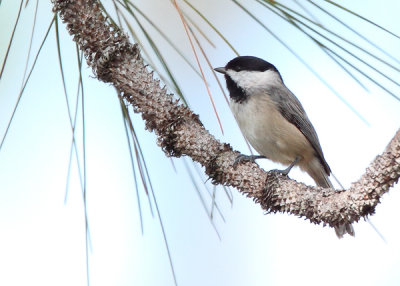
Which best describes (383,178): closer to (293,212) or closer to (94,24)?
(293,212)

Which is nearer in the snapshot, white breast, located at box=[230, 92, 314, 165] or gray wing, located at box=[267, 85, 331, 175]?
white breast, located at box=[230, 92, 314, 165]

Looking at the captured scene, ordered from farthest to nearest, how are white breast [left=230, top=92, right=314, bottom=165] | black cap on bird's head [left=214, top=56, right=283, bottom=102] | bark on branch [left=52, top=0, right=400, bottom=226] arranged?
1. black cap on bird's head [left=214, top=56, right=283, bottom=102]
2. white breast [left=230, top=92, right=314, bottom=165]
3. bark on branch [left=52, top=0, right=400, bottom=226]

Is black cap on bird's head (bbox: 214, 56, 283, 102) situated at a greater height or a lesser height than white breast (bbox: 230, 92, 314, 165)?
greater

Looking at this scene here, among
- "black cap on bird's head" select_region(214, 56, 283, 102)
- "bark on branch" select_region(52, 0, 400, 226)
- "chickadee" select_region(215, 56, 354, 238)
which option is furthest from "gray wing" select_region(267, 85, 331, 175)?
"bark on branch" select_region(52, 0, 400, 226)

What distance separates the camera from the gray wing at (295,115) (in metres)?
3.13

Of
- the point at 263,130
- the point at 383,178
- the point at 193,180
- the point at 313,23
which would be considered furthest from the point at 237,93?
the point at 383,178

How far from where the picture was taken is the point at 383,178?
49.4 inches

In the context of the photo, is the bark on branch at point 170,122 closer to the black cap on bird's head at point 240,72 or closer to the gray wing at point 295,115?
the black cap on bird's head at point 240,72

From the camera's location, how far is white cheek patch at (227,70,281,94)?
3109 mm

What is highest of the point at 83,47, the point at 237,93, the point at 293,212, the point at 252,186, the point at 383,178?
the point at 237,93

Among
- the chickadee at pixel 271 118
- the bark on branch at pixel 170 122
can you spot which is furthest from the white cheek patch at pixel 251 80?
the bark on branch at pixel 170 122

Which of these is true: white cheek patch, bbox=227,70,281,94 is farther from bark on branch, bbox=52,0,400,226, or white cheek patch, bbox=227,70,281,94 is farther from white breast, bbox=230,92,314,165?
bark on branch, bbox=52,0,400,226

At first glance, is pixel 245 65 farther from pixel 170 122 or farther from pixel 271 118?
pixel 170 122

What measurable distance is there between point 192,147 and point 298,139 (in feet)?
5.15
